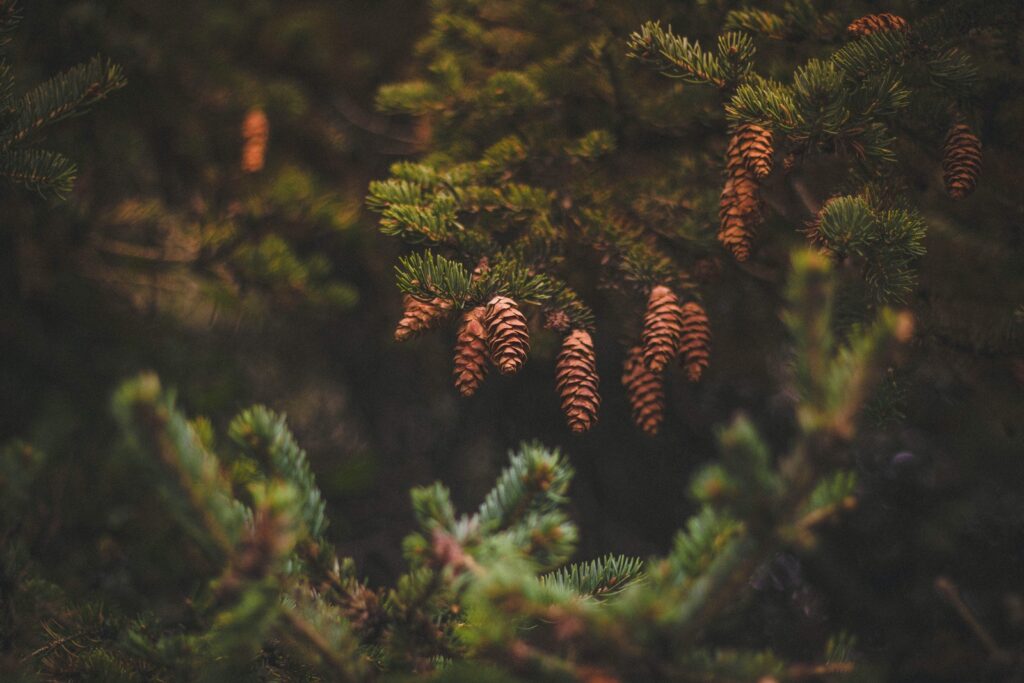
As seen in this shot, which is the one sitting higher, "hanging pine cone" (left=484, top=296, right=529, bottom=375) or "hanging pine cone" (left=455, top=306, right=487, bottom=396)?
"hanging pine cone" (left=484, top=296, right=529, bottom=375)

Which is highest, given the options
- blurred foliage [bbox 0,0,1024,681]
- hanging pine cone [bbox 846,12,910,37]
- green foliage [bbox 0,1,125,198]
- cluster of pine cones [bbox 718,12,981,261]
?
hanging pine cone [bbox 846,12,910,37]

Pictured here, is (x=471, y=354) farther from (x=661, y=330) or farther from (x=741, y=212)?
(x=741, y=212)

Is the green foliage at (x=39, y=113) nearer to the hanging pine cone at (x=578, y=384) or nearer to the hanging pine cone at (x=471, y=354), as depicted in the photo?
the hanging pine cone at (x=471, y=354)

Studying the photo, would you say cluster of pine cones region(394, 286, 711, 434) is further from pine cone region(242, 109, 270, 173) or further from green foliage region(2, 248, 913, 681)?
pine cone region(242, 109, 270, 173)

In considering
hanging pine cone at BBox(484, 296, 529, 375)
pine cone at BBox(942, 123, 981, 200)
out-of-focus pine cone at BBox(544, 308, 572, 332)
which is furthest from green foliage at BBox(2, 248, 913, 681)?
pine cone at BBox(942, 123, 981, 200)

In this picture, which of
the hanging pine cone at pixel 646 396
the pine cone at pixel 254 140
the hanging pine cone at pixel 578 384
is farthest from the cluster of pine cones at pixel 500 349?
the pine cone at pixel 254 140

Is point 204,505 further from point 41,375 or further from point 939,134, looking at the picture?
point 41,375
